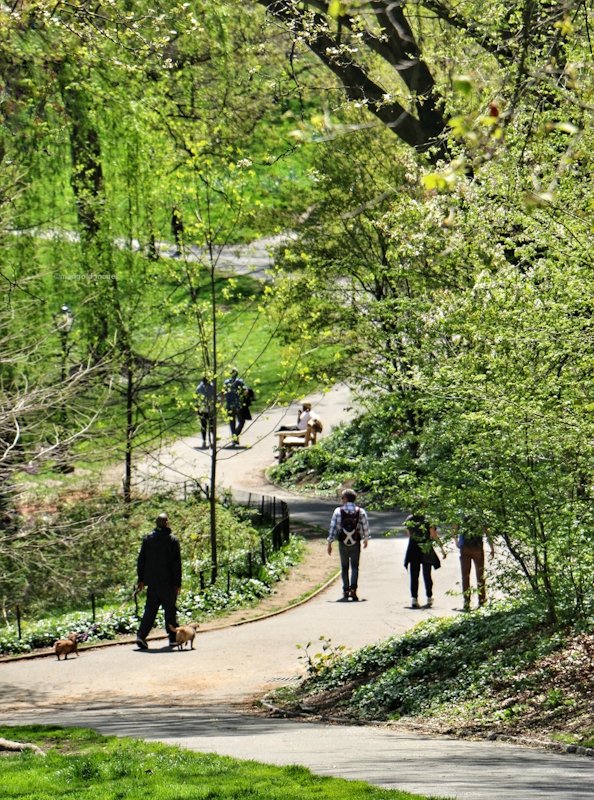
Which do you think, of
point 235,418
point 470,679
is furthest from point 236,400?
point 470,679

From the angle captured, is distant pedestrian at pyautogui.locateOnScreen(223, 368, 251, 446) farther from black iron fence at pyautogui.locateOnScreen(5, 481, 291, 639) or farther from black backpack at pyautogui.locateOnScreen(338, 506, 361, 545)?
black backpack at pyautogui.locateOnScreen(338, 506, 361, 545)

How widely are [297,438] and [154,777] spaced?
2550cm

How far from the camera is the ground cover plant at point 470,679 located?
1314cm

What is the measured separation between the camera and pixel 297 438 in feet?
118

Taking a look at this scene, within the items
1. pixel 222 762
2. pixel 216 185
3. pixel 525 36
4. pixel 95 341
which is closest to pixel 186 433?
pixel 95 341

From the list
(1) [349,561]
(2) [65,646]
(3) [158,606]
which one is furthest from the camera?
(1) [349,561]

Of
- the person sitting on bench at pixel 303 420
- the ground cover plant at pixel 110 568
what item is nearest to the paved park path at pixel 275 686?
the ground cover plant at pixel 110 568

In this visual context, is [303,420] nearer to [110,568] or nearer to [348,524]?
[110,568]

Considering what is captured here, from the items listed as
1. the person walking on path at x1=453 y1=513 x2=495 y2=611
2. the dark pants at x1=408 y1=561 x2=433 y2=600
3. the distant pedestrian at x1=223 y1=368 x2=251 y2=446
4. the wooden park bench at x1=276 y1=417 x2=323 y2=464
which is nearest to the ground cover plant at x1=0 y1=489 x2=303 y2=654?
the dark pants at x1=408 y1=561 x2=433 y2=600

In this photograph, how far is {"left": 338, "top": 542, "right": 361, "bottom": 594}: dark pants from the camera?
2120 centimetres

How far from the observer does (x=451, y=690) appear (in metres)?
14.6

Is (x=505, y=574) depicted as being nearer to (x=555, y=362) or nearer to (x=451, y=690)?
(x=451, y=690)

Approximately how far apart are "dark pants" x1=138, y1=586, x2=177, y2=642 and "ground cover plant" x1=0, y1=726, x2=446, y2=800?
676 cm

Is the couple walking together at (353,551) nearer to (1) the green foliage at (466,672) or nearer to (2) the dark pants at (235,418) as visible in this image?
(1) the green foliage at (466,672)
